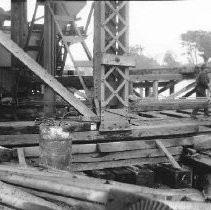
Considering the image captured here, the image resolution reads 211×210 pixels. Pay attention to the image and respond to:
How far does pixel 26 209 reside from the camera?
12.1 feet

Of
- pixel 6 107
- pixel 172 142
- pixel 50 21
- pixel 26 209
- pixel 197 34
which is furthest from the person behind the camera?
pixel 197 34

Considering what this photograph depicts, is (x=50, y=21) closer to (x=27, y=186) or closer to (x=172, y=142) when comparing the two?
(x=172, y=142)

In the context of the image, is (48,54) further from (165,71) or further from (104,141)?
(165,71)

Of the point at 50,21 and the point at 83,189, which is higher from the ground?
the point at 50,21

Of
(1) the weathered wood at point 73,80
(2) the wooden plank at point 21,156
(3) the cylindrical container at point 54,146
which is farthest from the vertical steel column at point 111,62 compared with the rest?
(1) the weathered wood at point 73,80

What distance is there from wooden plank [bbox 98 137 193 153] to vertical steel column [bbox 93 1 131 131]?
13.5 inches

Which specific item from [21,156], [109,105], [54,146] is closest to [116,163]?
[109,105]

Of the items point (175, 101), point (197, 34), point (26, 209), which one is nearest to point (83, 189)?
point (26, 209)

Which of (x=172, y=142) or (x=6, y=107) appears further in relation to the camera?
(x=6, y=107)

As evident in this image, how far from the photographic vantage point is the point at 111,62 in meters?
6.79

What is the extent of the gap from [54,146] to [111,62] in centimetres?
211

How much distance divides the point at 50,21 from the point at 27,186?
269 inches

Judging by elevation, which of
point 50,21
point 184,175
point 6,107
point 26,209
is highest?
point 50,21

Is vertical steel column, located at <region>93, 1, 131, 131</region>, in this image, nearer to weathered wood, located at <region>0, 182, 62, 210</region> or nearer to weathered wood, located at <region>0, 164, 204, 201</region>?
weathered wood, located at <region>0, 164, 204, 201</region>
